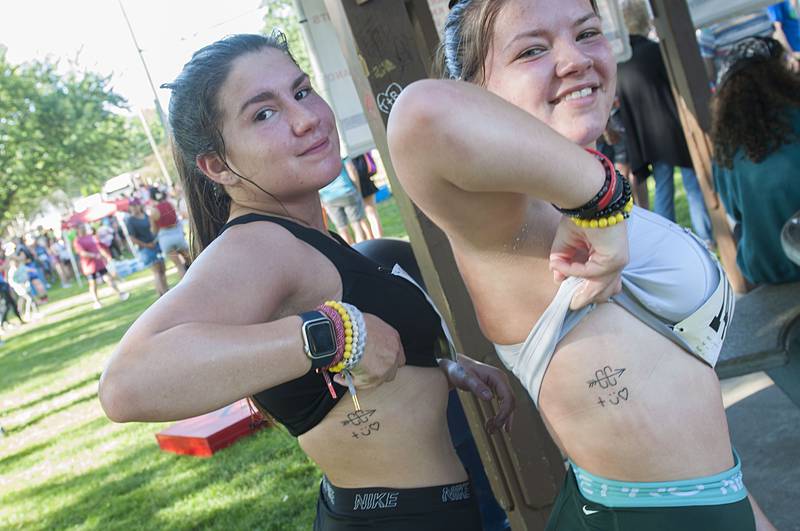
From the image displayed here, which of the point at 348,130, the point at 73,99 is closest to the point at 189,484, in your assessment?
the point at 348,130

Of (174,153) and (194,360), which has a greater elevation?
(174,153)

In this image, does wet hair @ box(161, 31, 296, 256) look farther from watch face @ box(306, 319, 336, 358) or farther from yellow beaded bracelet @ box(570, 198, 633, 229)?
yellow beaded bracelet @ box(570, 198, 633, 229)

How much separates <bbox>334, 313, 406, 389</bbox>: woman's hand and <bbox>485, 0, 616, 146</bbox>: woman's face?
54 cm

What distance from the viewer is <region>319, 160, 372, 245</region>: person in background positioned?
9.49 m

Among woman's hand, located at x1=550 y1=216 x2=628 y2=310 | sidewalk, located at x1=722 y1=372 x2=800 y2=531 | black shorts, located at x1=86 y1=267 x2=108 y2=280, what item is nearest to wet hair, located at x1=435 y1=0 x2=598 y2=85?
woman's hand, located at x1=550 y1=216 x2=628 y2=310

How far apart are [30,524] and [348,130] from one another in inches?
158

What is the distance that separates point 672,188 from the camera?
664 cm

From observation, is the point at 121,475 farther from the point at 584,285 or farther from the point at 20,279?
the point at 20,279

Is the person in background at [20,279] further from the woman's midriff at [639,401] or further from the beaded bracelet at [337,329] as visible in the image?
the woman's midriff at [639,401]

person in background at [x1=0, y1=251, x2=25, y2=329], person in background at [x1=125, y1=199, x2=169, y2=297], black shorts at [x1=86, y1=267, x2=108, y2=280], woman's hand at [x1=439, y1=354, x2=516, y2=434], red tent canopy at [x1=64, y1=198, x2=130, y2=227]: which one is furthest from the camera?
red tent canopy at [x1=64, y1=198, x2=130, y2=227]

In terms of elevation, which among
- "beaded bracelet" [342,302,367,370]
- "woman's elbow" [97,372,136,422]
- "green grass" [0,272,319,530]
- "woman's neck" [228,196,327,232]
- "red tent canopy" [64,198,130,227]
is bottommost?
"green grass" [0,272,319,530]

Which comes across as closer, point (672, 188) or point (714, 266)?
point (714, 266)

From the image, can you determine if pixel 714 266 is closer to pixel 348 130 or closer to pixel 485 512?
pixel 485 512

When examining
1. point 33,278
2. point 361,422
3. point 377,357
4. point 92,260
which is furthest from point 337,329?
point 33,278
